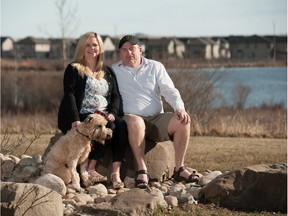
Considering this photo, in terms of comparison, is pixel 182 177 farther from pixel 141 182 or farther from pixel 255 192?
pixel 255 192

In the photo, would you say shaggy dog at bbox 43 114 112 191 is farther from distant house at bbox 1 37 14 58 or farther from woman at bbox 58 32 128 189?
distant house at bbox 1 37 14 58

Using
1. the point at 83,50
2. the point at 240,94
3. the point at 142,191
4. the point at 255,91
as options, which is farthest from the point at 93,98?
the point at 255,91

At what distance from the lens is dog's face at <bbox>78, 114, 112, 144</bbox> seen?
6.84 meters

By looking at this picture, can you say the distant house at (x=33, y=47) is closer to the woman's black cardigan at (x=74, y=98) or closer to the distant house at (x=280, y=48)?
the distant house at (x=280, y=48)

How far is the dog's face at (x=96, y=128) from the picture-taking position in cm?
684

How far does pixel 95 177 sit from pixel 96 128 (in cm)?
82

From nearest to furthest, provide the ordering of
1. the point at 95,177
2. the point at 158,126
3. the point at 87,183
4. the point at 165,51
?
the point at 87,183
the point at 95,177
the point at 158,126
the point at 165,51

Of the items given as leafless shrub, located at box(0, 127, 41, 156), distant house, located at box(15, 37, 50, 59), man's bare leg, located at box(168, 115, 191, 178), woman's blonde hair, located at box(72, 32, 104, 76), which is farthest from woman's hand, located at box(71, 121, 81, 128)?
distant house, located at box(15, 37, 50, 59)

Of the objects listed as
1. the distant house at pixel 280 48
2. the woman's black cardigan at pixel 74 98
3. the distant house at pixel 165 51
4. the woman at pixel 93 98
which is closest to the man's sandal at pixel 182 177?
the woman at pixel 93 98

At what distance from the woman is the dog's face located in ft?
1.16

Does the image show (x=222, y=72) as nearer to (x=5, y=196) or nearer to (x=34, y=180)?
(x=34, y=180)

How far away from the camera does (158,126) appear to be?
7.57 m

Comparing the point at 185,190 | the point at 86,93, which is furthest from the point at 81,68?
the point at 185,190

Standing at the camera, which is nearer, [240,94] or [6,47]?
[240,94]
